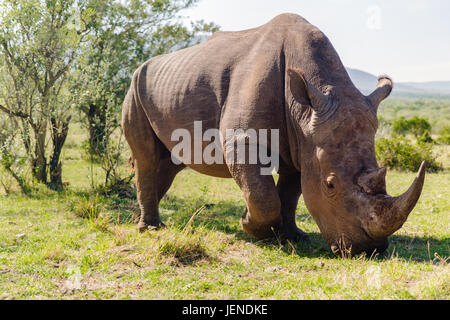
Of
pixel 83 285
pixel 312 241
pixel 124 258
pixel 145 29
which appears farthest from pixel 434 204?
pixel 145 29

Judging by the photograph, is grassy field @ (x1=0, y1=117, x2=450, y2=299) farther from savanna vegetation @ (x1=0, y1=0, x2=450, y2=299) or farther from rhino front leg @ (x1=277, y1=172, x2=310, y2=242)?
rhino front leg @ (x1=277, y1=172, x2=310, y2=242)

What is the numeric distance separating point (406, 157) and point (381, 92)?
26.7 ft

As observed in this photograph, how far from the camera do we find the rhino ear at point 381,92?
4.62m

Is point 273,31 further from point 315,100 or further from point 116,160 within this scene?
point 116,160

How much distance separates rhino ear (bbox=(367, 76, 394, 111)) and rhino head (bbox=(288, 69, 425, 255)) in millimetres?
128

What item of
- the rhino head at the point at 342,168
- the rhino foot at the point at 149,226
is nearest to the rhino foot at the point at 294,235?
the rhino head at the point at 342,168

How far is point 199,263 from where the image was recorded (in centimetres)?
447

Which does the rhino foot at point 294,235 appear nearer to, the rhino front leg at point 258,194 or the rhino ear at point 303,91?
the rhino front leg at point 258,194

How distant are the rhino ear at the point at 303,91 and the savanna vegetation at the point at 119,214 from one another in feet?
4.88

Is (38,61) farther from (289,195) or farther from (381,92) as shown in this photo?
(381,92)

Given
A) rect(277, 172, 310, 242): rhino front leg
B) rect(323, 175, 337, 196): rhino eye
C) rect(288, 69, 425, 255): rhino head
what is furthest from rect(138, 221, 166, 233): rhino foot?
rect(323, 175, 337, 196): rhino eye

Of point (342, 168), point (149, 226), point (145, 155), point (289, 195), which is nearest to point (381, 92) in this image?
point (342, 168)

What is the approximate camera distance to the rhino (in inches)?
161

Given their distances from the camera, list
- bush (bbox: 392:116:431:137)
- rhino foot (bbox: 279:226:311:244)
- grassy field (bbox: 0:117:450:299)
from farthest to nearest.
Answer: bush (bbox: 392:116:431:137)
rhino foot (bbox: 279:226:311:244)
grassy field (bbox: 0:117:450:299)
